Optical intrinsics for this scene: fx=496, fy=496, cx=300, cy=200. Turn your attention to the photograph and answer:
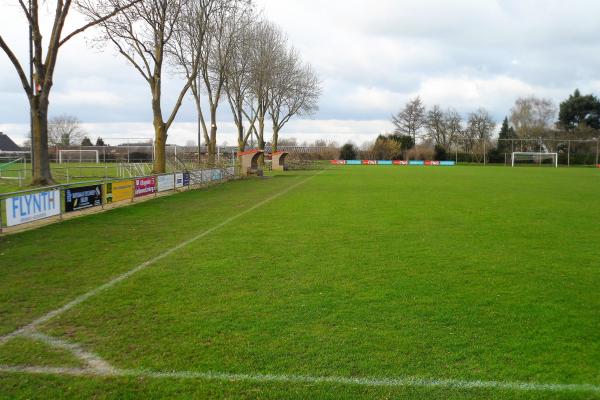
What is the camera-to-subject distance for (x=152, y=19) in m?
25.6

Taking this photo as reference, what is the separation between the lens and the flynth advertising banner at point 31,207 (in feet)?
37.1

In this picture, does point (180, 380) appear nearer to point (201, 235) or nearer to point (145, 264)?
point (145, 264)

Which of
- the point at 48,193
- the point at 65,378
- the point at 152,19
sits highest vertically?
the point at 152,19

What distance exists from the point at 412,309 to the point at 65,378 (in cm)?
369

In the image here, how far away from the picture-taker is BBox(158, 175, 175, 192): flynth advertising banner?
21484 mm

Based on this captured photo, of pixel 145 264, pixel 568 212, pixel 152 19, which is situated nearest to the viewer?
pixel 145 264

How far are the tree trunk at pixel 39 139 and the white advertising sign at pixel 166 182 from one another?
14.3 feet

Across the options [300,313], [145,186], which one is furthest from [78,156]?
[300,313]

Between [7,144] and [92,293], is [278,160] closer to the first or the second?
[92,293]

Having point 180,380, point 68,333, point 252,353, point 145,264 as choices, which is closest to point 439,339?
point 252,353

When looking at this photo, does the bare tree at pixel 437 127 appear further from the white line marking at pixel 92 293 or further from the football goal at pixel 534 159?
the white line marking at pixel 92 293

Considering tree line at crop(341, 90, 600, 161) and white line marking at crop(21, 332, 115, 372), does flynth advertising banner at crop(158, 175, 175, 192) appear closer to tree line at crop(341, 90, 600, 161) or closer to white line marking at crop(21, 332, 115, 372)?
white line marking at crop(21, 332, 115, 372)

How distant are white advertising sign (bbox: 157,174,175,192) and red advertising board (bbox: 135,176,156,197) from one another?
700 mm

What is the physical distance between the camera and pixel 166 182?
2233 cm
